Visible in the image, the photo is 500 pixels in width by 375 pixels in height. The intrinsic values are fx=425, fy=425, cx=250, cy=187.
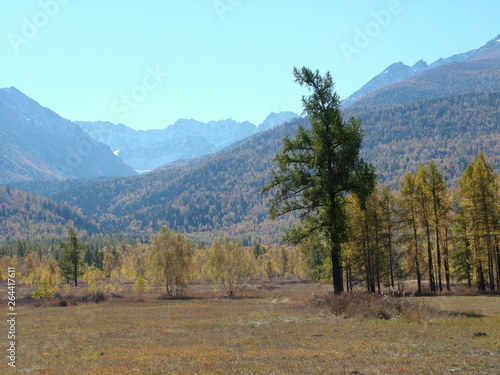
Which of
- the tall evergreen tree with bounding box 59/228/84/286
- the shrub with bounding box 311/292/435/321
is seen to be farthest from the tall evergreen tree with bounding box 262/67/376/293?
the tall evergreen tree with bounding box 59/228/84/286

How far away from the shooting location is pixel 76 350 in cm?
1591

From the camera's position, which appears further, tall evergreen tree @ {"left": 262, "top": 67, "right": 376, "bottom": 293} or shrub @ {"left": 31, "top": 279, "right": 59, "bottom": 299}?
shrub @ {"left": 31, "top": 279, "right": 59, "bottom": 299}

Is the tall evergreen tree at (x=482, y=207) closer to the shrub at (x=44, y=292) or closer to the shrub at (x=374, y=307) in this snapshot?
the shrub at (x=374, y=307)

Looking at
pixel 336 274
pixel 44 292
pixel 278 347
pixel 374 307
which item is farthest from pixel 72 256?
pixel 278 347

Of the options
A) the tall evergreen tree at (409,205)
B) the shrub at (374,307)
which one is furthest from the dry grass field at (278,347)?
the tall evergreen tree at (409,205)

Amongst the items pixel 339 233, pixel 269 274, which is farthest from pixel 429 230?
pixel 269 274

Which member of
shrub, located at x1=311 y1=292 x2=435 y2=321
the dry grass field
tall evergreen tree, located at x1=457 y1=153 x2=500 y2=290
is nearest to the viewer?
the dry grass field

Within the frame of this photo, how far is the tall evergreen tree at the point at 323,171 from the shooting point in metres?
25.2

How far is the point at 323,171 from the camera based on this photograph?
2558 cm

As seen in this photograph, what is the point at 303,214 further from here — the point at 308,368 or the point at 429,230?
the point at 429,230

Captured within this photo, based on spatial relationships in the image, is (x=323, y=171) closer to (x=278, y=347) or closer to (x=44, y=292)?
(x=278, y=347)

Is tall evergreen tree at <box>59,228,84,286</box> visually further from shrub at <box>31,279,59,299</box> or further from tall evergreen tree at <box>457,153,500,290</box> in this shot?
tall evergreen tree at <box>457,153,500,290</box>

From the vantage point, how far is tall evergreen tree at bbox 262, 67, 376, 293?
82.7 ft

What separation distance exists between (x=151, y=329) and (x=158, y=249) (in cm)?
4711
